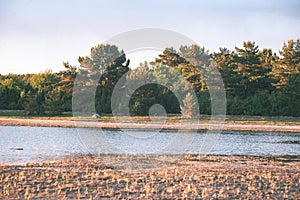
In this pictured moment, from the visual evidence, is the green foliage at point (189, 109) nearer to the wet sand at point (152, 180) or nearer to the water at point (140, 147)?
the water at point (140, 147)

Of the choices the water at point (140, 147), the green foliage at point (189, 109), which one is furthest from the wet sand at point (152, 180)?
the green foliage at point (189, 109)

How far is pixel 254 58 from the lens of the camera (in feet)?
233

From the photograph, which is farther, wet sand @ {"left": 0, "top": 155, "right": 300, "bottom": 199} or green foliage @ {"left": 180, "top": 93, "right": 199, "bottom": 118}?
green foliage @ {"left": 180, "top": 93, "right": 199, "bottom": 118}

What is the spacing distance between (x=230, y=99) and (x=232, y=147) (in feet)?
112

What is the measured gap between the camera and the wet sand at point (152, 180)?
14.3 metres

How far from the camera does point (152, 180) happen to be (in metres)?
16.9

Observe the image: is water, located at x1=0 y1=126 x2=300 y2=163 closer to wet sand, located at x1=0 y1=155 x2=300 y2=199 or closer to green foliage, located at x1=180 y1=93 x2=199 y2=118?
wet sand, located at x1=0 y1=155 x2=300 y2=199

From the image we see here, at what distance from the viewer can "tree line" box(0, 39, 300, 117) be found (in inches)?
2489

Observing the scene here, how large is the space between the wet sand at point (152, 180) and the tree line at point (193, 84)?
39542mm

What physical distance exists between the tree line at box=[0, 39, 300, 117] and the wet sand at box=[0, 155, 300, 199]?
39542mm

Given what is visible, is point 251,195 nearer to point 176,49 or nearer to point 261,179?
point 261,179

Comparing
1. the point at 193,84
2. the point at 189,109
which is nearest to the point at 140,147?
the point at 189,109

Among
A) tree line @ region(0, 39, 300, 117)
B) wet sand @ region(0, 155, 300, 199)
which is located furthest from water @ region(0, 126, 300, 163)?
tree line @ region(0, 39, 300, 117)

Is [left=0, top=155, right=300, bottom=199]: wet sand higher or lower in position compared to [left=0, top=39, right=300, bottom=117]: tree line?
lower
